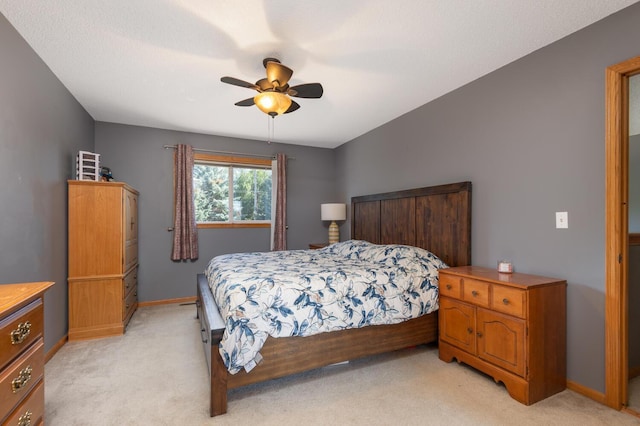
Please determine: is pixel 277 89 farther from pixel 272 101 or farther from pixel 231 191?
pixel 231 191

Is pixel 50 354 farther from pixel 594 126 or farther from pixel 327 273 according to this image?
pixel 594 126

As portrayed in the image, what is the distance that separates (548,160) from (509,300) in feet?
3.72

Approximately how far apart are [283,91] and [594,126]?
224 cm

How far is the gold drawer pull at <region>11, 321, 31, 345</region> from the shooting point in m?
A: 1.20

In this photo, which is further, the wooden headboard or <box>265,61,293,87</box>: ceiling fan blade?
the wooden headboard

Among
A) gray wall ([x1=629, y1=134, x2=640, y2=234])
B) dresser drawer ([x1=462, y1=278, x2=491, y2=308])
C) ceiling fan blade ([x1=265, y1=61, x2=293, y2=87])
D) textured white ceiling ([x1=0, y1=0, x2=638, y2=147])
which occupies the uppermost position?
textured white ceiling ([x1=0, y1=0, x2=638, y2=147])

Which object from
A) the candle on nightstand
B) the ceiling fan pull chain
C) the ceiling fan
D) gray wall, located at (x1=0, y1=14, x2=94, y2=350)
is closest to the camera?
gray wall, located at (x1=0, y1=14, x2=94, y2=350)

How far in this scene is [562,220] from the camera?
7.28ft

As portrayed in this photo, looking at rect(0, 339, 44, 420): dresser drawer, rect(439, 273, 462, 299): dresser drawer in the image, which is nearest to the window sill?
rect(439, 273, 462, 299): dresser drawer

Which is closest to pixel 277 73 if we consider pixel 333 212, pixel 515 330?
pixel 515 330

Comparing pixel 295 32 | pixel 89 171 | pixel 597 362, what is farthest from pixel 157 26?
pixel 597 362

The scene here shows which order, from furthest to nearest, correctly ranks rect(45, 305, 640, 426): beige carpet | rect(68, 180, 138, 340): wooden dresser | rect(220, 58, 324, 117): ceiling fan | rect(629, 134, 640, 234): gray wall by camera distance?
1. rect(68, 180, 138, 340): wooden dresser
2. rect(629, 134, 640, 234): gray wall
3. rect(220, 58, 324, 117): ceiling fan
4. rect(45, 305, 640, 426): beige carpet

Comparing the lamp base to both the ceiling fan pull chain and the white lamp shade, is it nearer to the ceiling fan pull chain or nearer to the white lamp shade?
the white lamp shade

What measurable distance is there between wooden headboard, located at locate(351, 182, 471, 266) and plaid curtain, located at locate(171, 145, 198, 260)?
2.56 meters
